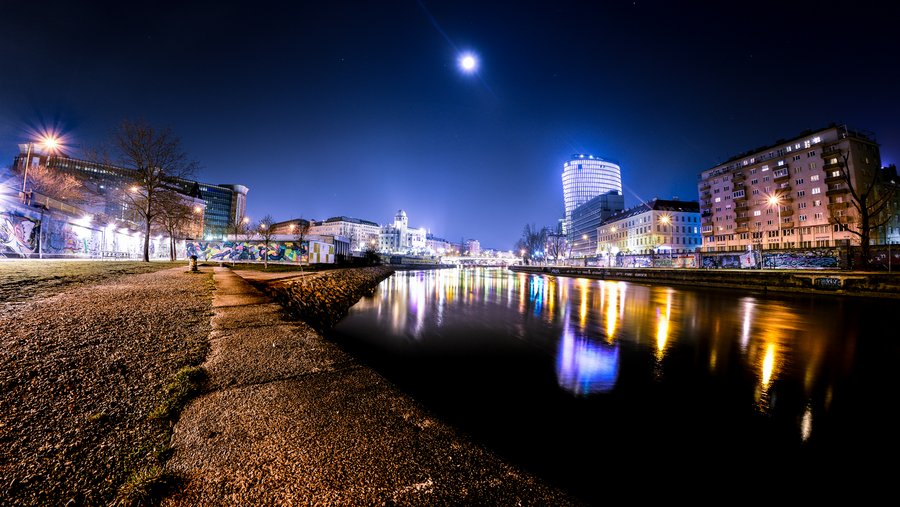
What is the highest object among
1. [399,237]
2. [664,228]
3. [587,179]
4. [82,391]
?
[587,179]

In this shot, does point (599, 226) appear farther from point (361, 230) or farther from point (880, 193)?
point (361, 230)

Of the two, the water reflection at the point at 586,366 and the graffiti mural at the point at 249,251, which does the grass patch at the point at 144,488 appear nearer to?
the water reflection at the point at 586,366

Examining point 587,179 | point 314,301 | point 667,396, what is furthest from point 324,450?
point 587,179

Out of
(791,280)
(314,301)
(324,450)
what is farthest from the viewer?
(791,280)

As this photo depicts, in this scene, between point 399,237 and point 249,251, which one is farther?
point 399,237

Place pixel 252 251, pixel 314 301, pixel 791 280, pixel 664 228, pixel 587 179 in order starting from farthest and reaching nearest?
1. pixel 587 179
2. pixel 664 228
3. pixel 252 251
4. pixel 791 280
5. pixel 314 301

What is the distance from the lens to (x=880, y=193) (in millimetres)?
62156

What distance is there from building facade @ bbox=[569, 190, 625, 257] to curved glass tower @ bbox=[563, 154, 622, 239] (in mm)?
14638

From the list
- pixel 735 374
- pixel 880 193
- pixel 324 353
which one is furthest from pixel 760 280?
pixel 880 193

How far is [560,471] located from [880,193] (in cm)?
9934

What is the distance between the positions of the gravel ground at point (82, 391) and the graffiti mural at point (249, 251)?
3316cm

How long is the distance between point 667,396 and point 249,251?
43.7 metres

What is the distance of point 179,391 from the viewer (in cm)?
369

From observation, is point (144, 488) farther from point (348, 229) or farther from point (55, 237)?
point (348, 229)
